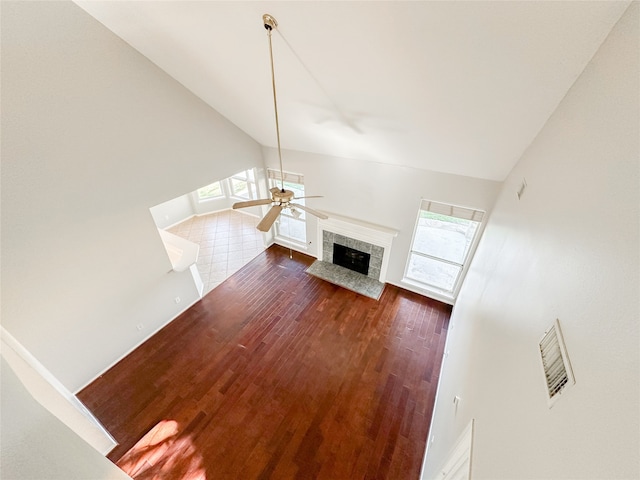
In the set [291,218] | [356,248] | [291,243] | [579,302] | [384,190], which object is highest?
[579,302]

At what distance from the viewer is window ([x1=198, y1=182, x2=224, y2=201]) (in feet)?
28.3

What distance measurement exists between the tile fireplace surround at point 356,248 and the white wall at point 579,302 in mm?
3290

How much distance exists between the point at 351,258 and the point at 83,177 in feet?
16.1

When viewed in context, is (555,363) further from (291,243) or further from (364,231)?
(291,243)

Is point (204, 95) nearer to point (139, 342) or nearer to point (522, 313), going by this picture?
point (139, 342)

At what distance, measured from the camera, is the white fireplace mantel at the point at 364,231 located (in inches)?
202

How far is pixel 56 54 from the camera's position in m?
2.59

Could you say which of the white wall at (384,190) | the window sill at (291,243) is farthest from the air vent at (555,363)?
the window sill at (291,243)

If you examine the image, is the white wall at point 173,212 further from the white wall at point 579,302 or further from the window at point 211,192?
the white wall at point 579,302

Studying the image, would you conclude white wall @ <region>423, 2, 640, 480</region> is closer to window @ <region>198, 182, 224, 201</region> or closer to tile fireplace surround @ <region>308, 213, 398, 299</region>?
tile fireplace surround @ <region>308, 213, 398, 299</region>

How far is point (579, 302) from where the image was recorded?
918 millimetres

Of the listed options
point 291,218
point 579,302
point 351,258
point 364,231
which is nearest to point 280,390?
point 351,258

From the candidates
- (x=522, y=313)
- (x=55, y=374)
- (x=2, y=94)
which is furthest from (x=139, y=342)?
(x=522, y=313)

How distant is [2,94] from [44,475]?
11.4 ft
